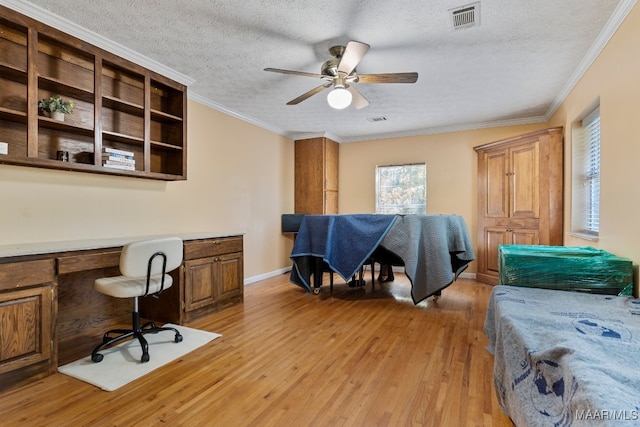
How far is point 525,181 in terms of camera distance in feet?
13.4

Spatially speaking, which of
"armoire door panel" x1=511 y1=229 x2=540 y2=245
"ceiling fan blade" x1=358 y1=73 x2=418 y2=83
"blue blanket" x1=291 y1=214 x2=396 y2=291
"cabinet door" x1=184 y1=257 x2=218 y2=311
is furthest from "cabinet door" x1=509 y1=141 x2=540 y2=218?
"cabinet door" x1=184 y1=257 x2=218 y2=311

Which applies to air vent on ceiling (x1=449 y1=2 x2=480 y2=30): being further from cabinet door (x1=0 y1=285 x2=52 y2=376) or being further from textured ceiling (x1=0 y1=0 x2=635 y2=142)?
cabinet door (x1=0 y1=285 x2=52 y2=376)

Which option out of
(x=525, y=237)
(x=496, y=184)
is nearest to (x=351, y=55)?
(x=496, y=184)

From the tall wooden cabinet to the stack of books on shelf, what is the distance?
4.52 meters

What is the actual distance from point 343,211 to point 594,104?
394cm

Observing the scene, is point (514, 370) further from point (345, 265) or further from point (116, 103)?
point (116, 103)

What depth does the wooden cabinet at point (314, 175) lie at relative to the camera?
5.52m

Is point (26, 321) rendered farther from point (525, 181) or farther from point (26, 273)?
point (525, 181)

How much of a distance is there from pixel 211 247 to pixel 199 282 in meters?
0.36

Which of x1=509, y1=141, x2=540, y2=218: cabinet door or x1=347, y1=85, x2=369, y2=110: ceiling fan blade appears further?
x1=509, y1=141, x2=540, y2=218: cabinet door

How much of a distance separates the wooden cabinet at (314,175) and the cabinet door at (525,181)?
281 cm

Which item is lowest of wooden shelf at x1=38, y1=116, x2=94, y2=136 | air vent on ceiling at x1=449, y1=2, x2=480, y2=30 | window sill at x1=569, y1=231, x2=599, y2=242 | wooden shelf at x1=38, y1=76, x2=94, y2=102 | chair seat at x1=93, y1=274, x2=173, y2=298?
chair seat at x1=93, y1=274, x2=173, y2=298

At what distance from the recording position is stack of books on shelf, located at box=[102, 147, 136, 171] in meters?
2.76

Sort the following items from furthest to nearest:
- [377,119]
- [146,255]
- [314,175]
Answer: [314,175] < [377,119] < [146,255]
